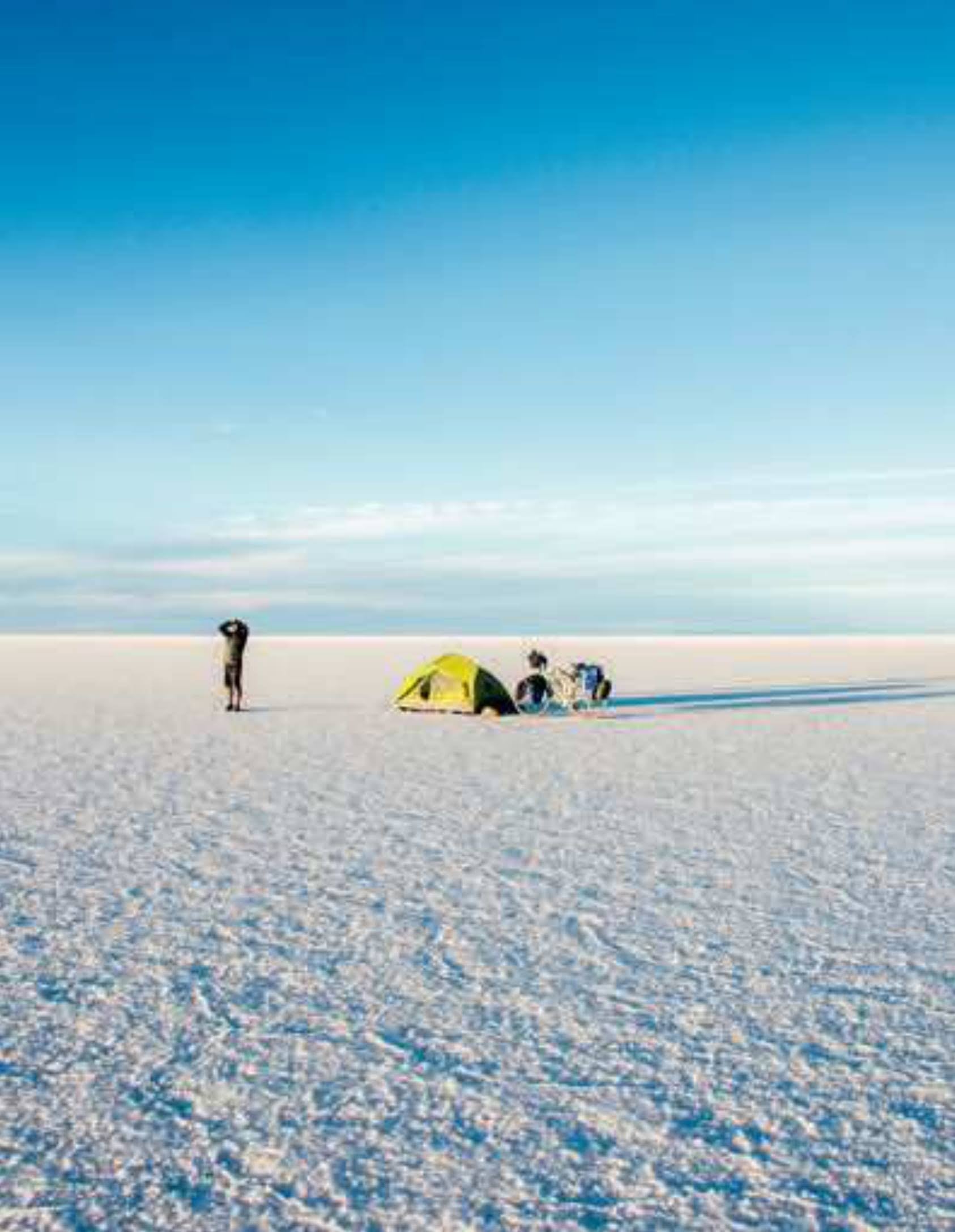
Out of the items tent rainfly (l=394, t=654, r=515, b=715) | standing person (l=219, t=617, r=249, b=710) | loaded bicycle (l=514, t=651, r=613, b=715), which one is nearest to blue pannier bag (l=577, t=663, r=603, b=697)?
loaded bicycle (l=514, t=651, r=613, b=715)

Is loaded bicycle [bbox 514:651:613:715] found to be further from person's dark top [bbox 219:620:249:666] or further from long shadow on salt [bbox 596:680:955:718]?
person's dark top [bbox 219:620:249:666]

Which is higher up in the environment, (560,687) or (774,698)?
(560,687)

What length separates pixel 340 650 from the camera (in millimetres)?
66375

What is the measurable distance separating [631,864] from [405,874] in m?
1.68

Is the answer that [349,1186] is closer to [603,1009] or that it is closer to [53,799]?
[603,1009]

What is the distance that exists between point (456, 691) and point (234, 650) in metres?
4.03

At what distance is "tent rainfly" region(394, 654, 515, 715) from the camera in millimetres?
19703

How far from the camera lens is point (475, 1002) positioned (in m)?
5.23

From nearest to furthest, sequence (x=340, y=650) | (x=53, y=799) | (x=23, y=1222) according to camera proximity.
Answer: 1. (x=23, y=1222)
2. (x=53, y=799)
3. (x=340, y=650)

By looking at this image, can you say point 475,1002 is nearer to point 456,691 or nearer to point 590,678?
point 456,691

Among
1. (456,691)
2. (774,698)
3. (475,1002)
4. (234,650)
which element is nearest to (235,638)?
(234,650)

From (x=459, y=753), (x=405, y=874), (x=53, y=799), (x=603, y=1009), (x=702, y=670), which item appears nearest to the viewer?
(x=603, y=1009)

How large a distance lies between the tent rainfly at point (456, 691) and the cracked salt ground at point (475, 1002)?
7.14m

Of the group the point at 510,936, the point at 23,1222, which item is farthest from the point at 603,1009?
the point at 23,1222
